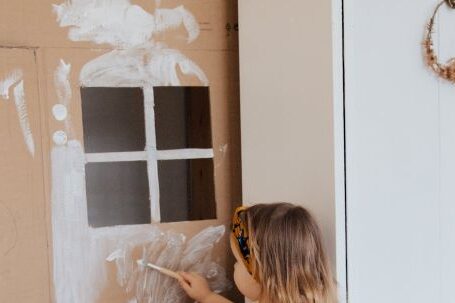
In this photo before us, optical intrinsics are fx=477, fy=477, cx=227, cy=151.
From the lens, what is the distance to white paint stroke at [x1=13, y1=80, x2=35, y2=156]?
1.03m

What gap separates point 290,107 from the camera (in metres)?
0.94

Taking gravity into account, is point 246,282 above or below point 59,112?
below

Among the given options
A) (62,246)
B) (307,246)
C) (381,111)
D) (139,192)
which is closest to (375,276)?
(307,246)

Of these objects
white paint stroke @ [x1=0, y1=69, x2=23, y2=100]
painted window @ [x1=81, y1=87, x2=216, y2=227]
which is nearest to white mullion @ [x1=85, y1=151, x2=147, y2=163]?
painted window @ [x1=81, y1=87, x2=216, y2=227]

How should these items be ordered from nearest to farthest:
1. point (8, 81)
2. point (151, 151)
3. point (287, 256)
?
point (287, 256) < point (8, 81) < point (151, 151)

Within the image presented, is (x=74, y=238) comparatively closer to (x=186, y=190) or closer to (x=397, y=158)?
(x=186, y=190)

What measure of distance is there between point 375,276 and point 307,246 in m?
0.14

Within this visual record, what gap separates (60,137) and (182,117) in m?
0.28

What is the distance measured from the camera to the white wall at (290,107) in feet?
2.72

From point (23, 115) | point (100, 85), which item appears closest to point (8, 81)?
point (23, 115)

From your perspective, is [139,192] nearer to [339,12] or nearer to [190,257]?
[190,257]

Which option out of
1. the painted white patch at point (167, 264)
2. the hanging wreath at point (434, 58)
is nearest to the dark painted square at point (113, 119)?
the painted white patch at point (167, 264)

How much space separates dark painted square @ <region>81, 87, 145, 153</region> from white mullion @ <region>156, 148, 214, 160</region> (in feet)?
0.16

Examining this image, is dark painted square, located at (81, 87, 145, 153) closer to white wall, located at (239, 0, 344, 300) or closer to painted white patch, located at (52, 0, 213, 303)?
painted white patch, located at (52, 0, 213, 303)
